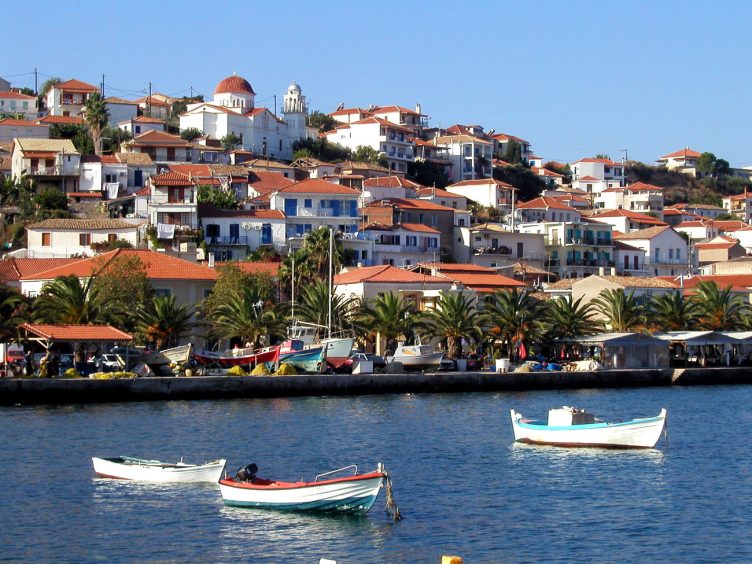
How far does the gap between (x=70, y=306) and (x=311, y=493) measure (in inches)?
1325

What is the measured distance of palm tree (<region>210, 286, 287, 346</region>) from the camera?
65.8 metres

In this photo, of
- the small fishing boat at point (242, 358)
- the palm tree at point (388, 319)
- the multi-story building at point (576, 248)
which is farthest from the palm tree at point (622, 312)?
the multi-story building at point (576, 248)

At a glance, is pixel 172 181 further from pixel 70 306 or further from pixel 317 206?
pixel 70 306

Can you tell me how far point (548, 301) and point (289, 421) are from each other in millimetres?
31602

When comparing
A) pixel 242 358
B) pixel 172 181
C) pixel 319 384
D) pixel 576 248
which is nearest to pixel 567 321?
pixel 319 384

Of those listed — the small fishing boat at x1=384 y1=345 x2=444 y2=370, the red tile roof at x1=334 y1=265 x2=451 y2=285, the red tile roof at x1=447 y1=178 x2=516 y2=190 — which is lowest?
the small fishing boat at x1=384 y1=345 x2=444 y2=370

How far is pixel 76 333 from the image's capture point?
188 ft

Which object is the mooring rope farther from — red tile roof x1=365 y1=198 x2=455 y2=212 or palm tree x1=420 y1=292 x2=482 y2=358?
red tile roof x1=365 y1=198 x2=455 y2=212

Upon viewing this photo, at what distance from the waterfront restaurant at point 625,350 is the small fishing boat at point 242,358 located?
1980cm

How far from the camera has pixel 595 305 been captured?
82.2 metres

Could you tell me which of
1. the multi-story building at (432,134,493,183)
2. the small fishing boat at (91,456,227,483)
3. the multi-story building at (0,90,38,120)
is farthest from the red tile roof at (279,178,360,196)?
the small fishing boat at (91,456,227,483)

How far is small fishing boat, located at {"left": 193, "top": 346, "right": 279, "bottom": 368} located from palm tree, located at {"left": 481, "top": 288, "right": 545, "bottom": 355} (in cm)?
1408

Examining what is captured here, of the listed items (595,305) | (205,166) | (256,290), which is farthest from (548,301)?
(205,166)

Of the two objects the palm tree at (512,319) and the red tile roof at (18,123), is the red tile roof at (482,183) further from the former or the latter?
the palm tree at (512,319)
